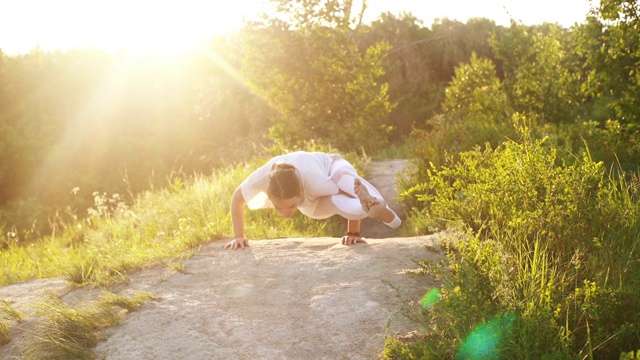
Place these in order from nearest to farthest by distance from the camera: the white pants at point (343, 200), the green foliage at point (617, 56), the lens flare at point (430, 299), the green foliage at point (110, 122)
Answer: the lens flare at point (430, 299), the white pants at point (343, 200), the green foliage at point (617, 56), the green foliage at point (110, 122)

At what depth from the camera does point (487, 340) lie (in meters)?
3.28

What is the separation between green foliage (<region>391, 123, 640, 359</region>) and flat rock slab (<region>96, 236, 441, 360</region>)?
1.30 feet

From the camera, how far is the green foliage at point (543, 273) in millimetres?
3365

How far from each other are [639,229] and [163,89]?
2529 centimetres

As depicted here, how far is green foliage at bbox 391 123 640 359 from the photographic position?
337 centimetres

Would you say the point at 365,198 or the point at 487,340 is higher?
the point at 365,198

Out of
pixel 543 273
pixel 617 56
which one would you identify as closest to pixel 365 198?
pixel 543 273

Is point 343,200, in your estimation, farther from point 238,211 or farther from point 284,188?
point 238,211

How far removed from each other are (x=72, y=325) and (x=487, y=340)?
2.78m

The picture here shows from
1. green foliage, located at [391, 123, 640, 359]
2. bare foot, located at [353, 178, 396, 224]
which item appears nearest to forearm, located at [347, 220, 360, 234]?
bare foot, located at [353, 178, 396, 224]

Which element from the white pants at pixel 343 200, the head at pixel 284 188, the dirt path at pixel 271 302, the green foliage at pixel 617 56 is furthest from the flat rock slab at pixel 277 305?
the green foliage at pixel 617 56

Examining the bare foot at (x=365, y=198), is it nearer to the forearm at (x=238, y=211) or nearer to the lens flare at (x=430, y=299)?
the forearm at (x=238, y=211)

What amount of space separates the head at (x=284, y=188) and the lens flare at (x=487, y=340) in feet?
7.89

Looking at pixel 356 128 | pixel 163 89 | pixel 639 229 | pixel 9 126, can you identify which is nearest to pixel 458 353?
pixel 639 229
